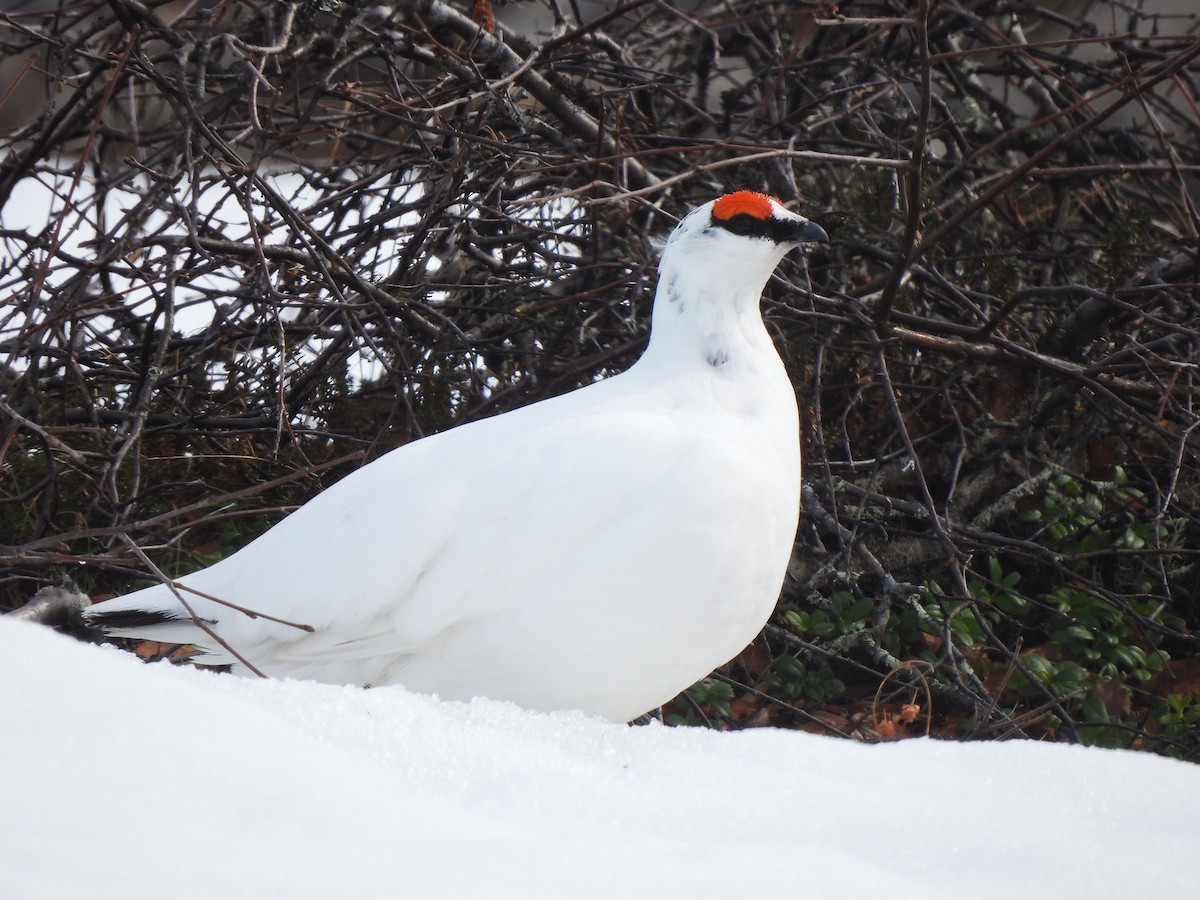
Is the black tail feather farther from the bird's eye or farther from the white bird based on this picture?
the bird's eye

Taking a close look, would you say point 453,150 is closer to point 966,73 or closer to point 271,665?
point 271,665

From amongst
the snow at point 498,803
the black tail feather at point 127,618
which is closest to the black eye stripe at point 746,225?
the snow at point 498,803

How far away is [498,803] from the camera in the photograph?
1.21 meters

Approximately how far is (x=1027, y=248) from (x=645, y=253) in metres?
1.43

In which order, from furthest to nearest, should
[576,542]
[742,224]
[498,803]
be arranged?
[742,224]
[576,542]
[498,803]

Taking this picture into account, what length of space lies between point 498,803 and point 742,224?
118 centimetres

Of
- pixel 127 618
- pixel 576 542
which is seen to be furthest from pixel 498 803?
pixel 127 618

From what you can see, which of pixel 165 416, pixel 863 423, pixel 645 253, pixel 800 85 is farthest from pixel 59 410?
pixel 800 85

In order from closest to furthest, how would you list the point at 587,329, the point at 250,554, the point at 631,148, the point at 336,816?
the point at 336,816 < the point at 250,554 < the point at 587,329 < the point at 631,148

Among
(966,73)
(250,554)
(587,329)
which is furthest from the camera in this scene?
(966,73)

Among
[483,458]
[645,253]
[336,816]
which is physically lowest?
[336,816]

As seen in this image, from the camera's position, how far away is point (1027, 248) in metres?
3.70

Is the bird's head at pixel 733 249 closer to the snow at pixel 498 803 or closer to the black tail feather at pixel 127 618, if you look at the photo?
the snow at pixel 498 803

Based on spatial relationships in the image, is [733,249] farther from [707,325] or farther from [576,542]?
[576,542]
